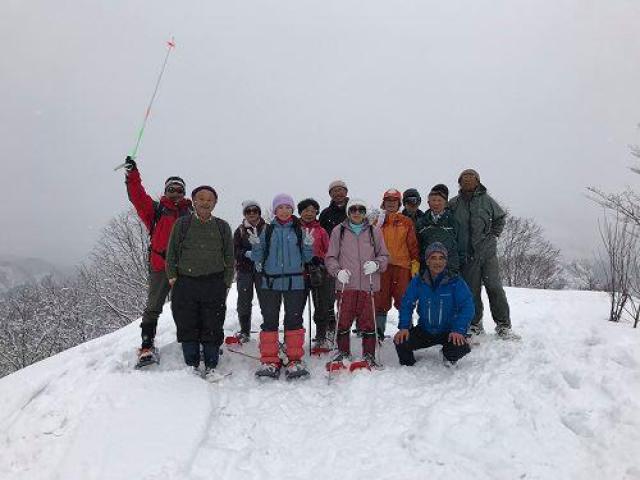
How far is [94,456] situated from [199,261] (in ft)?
7.71

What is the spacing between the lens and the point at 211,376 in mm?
5242

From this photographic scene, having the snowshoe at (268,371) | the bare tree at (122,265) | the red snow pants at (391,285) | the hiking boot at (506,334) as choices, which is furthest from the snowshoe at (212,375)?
the bare tree at (122,265)

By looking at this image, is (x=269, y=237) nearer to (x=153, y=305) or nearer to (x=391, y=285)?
(x=153, y=305)

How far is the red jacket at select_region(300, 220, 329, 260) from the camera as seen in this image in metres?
6.30

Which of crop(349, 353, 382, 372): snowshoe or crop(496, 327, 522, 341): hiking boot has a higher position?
crop(496, 327, 522, 341): hiking boot

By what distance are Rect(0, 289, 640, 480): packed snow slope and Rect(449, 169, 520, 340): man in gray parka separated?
647mm

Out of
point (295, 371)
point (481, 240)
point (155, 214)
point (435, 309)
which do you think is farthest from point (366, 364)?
point (155, 214)

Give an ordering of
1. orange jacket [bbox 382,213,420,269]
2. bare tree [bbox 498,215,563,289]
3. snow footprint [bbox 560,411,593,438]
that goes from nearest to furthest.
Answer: snow footprint [bbox 560,411,593,438]
orange jacket [bbox 382,213,420,269]
bare tree [bbox 498,215,563,289]

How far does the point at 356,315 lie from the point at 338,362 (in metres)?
0.70

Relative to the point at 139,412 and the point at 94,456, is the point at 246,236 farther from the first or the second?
the point at 94,456

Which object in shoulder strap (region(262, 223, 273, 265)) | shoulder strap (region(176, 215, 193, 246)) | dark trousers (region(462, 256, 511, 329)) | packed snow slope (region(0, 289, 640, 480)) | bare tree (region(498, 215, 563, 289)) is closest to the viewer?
packed snow slope (region(0, 289, 640, 480))

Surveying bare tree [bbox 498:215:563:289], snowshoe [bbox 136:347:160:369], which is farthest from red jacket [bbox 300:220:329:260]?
bare tree [bbox 498:215:563:289]

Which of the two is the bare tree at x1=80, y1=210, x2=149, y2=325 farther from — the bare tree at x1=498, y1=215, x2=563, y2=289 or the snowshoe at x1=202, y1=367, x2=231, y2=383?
the bare tree at x1=498, y1=215, x2=563, y2=289

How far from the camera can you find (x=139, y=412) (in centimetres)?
444
